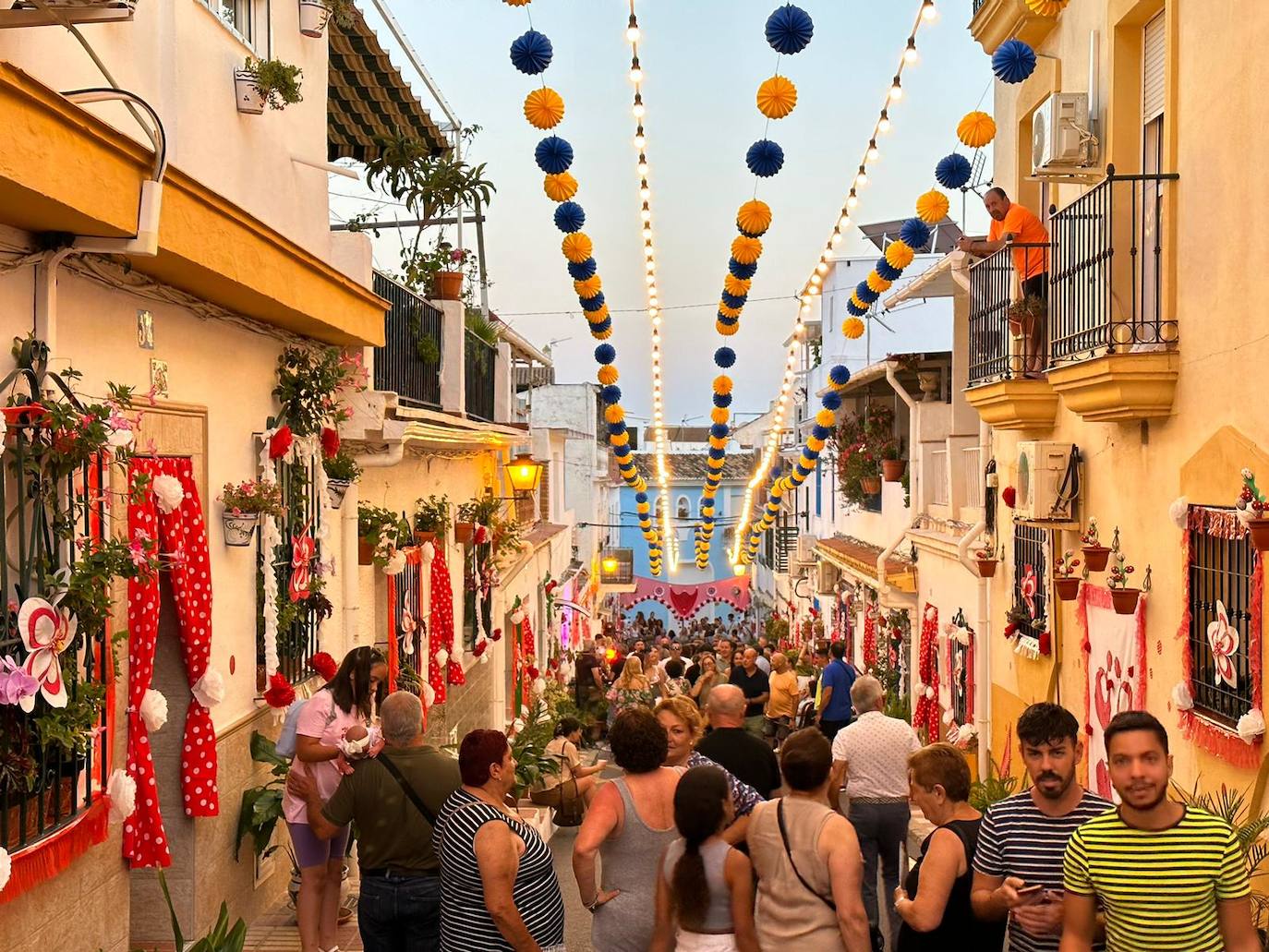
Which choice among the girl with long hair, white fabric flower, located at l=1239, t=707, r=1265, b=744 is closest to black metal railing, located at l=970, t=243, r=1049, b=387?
white fabric flower, located at l=1239, t=707, r=1265, b=744

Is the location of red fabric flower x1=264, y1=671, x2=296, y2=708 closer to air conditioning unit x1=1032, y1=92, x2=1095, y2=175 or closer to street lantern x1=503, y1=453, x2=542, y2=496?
air conditioning unit x1=1032, y1=92, x2=1095, y2=175

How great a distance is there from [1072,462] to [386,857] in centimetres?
671

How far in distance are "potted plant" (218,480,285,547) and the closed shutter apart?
6.52 m

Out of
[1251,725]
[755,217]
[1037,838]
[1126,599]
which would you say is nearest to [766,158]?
[755,217]

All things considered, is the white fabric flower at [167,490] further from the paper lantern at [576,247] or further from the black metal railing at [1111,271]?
the paper lantern at [576,247]

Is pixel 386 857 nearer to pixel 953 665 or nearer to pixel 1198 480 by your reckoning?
A: pixel 1198 480

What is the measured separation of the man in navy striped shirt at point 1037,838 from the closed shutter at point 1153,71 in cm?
634

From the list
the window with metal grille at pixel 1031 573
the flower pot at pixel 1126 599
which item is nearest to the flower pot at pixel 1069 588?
the window with metal grille at pixel 1031 573

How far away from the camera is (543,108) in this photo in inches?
444

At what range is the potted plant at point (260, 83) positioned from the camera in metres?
9.29

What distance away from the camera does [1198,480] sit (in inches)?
332

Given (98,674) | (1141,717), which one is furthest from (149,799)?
(1141,717)

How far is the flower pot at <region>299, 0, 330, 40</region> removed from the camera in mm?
10547

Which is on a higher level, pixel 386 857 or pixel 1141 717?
pixel 1141 717
